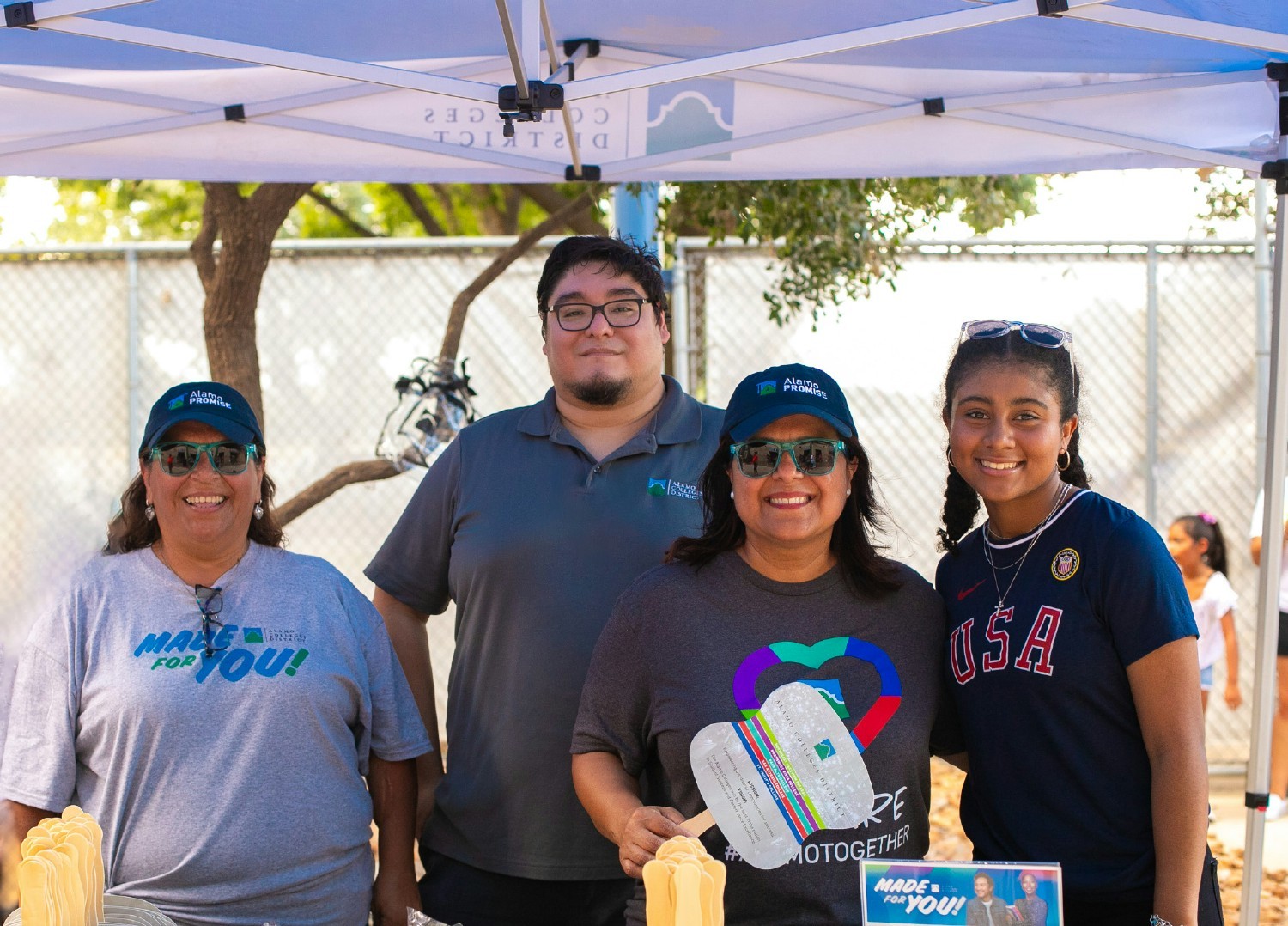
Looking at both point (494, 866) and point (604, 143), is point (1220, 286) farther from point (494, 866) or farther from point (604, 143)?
point (494, 866)

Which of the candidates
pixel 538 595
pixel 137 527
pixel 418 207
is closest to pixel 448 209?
pixel 418 207

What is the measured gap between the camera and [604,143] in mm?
3346

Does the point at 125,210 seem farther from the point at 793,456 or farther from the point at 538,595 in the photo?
the point at 793,456

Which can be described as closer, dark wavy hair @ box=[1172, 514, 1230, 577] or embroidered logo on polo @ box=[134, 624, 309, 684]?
embroidered logo on polo @ box=[134, 624, 309, 684]

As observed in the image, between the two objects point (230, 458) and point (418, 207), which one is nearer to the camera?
point (230, 458)

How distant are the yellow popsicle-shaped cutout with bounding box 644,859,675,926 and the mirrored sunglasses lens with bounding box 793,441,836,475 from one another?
0.79 metres

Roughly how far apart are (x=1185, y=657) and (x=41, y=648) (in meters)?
2.05

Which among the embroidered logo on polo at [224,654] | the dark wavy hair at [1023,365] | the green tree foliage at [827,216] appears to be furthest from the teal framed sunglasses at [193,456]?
the green tree foliage at [827,216]

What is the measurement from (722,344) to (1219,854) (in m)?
3.17

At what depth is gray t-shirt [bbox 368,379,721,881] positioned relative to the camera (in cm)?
255

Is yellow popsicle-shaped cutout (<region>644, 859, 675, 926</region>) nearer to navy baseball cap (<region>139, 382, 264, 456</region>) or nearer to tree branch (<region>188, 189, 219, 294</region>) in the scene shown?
navy baseball cap (<region>139, 382, 264, 456</region>)

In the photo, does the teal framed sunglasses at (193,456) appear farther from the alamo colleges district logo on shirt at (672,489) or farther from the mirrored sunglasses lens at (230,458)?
the alamo colleges district logo on shirt at (672,489)

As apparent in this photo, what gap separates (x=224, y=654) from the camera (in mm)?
2340

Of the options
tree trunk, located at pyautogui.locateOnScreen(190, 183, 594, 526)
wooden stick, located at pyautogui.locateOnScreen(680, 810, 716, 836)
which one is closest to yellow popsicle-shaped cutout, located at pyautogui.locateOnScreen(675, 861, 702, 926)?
wooden stick, located at pyautogui.locateOnScreen(680, 810, 716, 836)
